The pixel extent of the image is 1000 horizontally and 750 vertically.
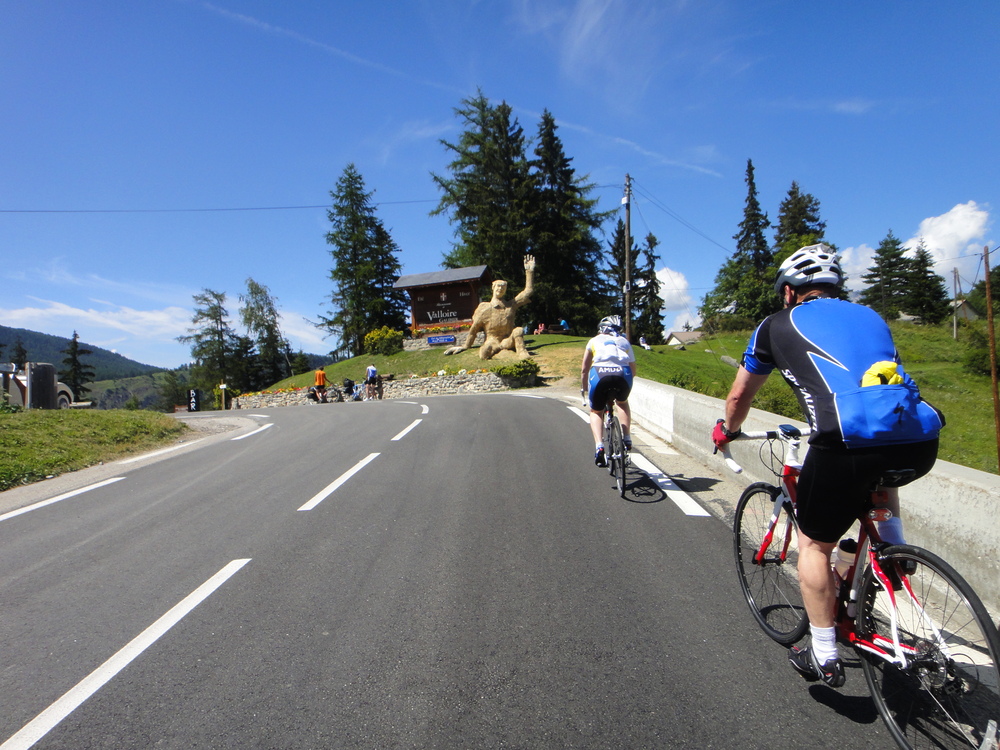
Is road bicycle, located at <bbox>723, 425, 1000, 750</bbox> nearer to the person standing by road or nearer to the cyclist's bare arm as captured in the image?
the cyclist's bare arm

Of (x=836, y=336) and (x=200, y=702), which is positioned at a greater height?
(x=836, y=336)

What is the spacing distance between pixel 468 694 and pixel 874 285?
107 m

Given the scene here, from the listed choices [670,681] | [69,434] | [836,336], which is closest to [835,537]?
[836,336]

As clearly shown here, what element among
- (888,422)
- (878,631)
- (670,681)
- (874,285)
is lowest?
(670,681)

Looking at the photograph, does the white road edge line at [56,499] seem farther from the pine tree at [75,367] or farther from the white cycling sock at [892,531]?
the pine tree at [75,367]

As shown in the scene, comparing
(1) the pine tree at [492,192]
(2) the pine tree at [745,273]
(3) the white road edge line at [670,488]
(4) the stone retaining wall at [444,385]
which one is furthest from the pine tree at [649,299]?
(3) the white road edge line at [670,488]

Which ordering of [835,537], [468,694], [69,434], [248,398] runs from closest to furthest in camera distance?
1. [835,537]
2. [468,694]
3. [69,434]
4. [248,398]

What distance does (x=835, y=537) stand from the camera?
2.38m

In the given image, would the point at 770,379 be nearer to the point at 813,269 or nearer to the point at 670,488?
the point at 670,488

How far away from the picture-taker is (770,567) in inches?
130

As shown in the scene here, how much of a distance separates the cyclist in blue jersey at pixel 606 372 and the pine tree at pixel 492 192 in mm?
46729

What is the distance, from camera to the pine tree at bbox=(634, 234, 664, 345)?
3041 inches

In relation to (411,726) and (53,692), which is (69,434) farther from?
(411,726)

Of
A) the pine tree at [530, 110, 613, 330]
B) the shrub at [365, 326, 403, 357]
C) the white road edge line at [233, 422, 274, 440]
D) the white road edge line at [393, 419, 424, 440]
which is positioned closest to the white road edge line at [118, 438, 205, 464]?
the white road edge line at [233, 422, 274, 440]
